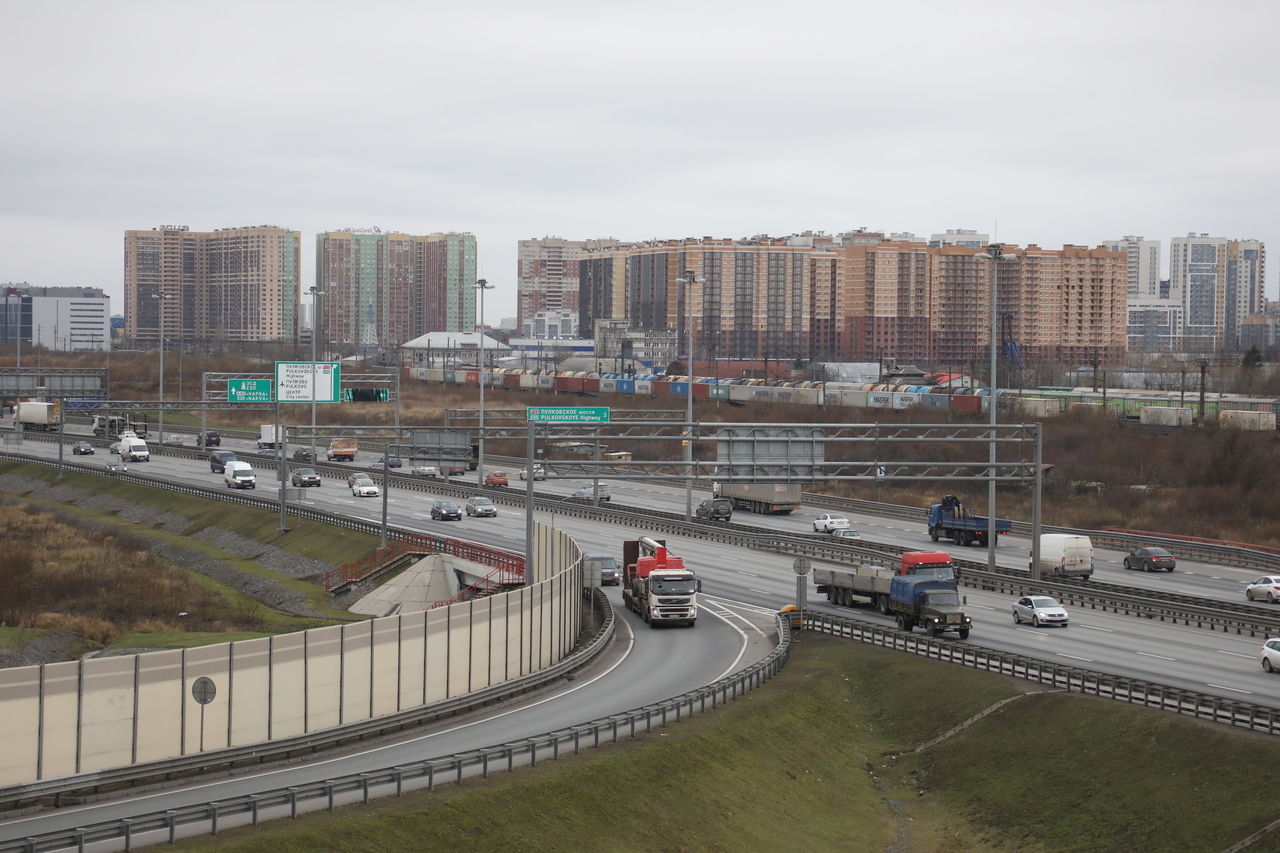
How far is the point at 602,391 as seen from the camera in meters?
168

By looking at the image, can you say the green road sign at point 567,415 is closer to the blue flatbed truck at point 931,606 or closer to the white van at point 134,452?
the blue flatbed truck at point 931,606

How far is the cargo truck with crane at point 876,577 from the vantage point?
50750 mm

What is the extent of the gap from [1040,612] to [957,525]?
2410cm

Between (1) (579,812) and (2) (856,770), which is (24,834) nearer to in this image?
(1) (579,812)

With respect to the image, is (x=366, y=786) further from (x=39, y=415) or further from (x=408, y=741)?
(x=39, y=415)

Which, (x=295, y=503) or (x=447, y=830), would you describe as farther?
(x=295, y=503)

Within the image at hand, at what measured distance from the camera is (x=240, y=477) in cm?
10250

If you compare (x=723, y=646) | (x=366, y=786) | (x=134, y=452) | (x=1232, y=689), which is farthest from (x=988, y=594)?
(x=134, y=452)

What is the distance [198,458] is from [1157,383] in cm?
10357

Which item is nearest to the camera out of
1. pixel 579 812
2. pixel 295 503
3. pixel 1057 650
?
pixel 579 812

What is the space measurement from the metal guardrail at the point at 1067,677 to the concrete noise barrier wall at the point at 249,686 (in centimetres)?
1329

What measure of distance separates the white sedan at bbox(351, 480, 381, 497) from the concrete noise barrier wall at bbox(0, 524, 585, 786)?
5909 cm

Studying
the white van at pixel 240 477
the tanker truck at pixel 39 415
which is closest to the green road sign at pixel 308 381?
the white van at pixel 240 477

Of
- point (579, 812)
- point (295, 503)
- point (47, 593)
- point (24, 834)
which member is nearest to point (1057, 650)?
point (579, 812)
